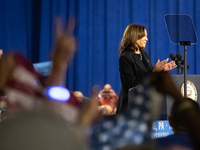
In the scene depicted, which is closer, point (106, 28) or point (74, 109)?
point (74, 109)

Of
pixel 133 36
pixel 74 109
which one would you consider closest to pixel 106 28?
pixel 133 36

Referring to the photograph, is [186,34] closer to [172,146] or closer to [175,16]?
[175,16]

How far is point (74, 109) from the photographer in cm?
23

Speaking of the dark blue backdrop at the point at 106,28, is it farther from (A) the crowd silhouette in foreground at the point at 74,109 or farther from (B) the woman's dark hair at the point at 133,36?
(A) the crowd silhouette in foreground at the point at 74,109

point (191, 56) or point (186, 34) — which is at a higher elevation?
point (186, 34)

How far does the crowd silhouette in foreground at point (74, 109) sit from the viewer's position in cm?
19

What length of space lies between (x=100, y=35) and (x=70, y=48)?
4.61m

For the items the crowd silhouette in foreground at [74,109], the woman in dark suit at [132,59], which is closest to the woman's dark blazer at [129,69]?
the woman in dark suit at [132,59]

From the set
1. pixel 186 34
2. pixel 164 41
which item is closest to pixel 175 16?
pixel 186 34

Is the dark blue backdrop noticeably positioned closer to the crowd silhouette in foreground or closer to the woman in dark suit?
the woman in dark suit

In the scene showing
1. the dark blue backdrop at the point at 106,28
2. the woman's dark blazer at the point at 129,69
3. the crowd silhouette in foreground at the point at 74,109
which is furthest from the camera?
the dark blue backdrop at the point at 106,28

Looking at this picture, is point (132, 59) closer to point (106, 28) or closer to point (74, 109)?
point (74, 109)

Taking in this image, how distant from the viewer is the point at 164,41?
4.75 metres

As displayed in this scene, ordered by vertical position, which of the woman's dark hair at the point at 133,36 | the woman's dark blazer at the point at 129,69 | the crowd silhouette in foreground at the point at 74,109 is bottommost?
the woman's dark blazer at the point at 129,69
